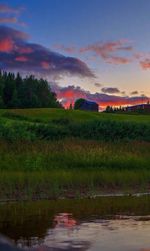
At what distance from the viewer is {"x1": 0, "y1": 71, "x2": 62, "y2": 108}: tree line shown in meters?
140

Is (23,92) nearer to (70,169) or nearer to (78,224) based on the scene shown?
(70,169)

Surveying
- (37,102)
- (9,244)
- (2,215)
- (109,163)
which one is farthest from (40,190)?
(37,102)

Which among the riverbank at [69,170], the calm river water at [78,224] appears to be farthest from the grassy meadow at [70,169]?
the calm river water at [78,224]

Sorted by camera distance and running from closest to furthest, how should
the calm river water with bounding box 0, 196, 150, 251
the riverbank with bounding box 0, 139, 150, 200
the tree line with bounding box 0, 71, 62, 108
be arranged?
the calm river water with bounding box 0, 196, 150, 251 → the riverbank with bounding box 0, 139, 150, 200 → the tree line with bounding box 0, 71, 62, 108

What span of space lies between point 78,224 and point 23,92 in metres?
138

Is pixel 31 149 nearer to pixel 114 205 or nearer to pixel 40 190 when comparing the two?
pixel 40 190

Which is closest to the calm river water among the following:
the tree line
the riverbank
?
the riverbank

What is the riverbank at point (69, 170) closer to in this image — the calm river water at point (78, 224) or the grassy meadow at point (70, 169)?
the grassy meadow at point (70, 169)

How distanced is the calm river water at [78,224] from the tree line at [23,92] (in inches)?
4492

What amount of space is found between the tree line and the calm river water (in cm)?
11410

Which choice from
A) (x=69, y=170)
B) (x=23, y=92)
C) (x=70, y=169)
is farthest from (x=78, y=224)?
(x=23, y=92)

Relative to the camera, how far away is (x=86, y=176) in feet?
75.7

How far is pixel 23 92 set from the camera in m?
150

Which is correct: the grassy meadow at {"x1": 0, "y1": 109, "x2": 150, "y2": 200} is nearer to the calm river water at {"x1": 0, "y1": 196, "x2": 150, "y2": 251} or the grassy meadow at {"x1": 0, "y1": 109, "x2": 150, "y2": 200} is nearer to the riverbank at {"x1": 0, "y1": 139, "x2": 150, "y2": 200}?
the riverbank at {"x1": 0, "y1": 139, "x2": 150, "y2": 200}
